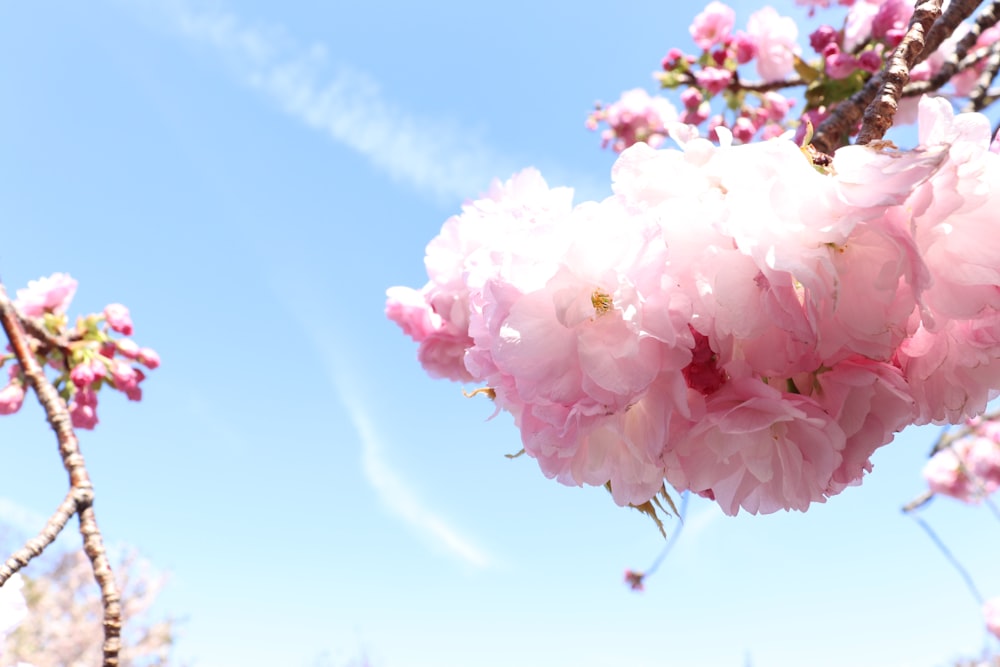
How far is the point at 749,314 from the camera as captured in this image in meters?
0.60

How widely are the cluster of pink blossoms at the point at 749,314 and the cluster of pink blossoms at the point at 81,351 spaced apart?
2.14 m

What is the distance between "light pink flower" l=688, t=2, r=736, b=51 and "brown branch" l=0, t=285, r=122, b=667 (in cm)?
266

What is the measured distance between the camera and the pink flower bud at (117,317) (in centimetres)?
253

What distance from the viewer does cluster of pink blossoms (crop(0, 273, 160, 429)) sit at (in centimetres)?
242

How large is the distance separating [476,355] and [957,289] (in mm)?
451

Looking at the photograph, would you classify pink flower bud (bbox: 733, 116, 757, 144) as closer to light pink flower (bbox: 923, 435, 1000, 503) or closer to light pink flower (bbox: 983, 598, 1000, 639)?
light pink flower (bbox: 923, 435, 1000, 503)

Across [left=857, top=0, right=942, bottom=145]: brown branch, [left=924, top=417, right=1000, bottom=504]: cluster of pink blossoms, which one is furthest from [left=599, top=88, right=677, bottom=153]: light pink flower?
[left=924, top=417, right=1000, bottom=504]: cluster of pink blossoms

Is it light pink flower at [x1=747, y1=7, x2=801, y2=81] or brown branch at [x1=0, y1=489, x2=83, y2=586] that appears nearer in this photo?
brown branch at [x1=0, y1=489, x2=83, y2=586]

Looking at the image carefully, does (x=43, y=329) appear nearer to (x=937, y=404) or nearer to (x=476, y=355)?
(x=476, y=355)

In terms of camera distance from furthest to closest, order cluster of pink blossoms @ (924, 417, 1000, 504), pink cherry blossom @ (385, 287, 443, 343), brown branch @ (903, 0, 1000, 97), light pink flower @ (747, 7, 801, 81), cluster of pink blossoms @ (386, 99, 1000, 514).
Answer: cluster of pink blossoms @ (924, 417, 1000, 504) → light pink flower @ (747, 7, 801, 81) → pink cherry blossom @ (385, 287, 443, 343) → brown branch @ (903, 0, 1000, 97) → cluster of pink blossoms @ (386, 99, 1000, 514)

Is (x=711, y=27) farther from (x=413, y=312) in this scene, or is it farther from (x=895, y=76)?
(x=895, y=76)

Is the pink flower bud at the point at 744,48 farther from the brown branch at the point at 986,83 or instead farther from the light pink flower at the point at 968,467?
the light pink flower at the point at 968,467

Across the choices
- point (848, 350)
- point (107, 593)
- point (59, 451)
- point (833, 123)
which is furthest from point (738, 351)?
point (59, 451)

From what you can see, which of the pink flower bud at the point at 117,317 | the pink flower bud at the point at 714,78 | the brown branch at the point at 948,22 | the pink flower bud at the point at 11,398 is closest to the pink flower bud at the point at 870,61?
the pink flower bud at the point at 714,78
